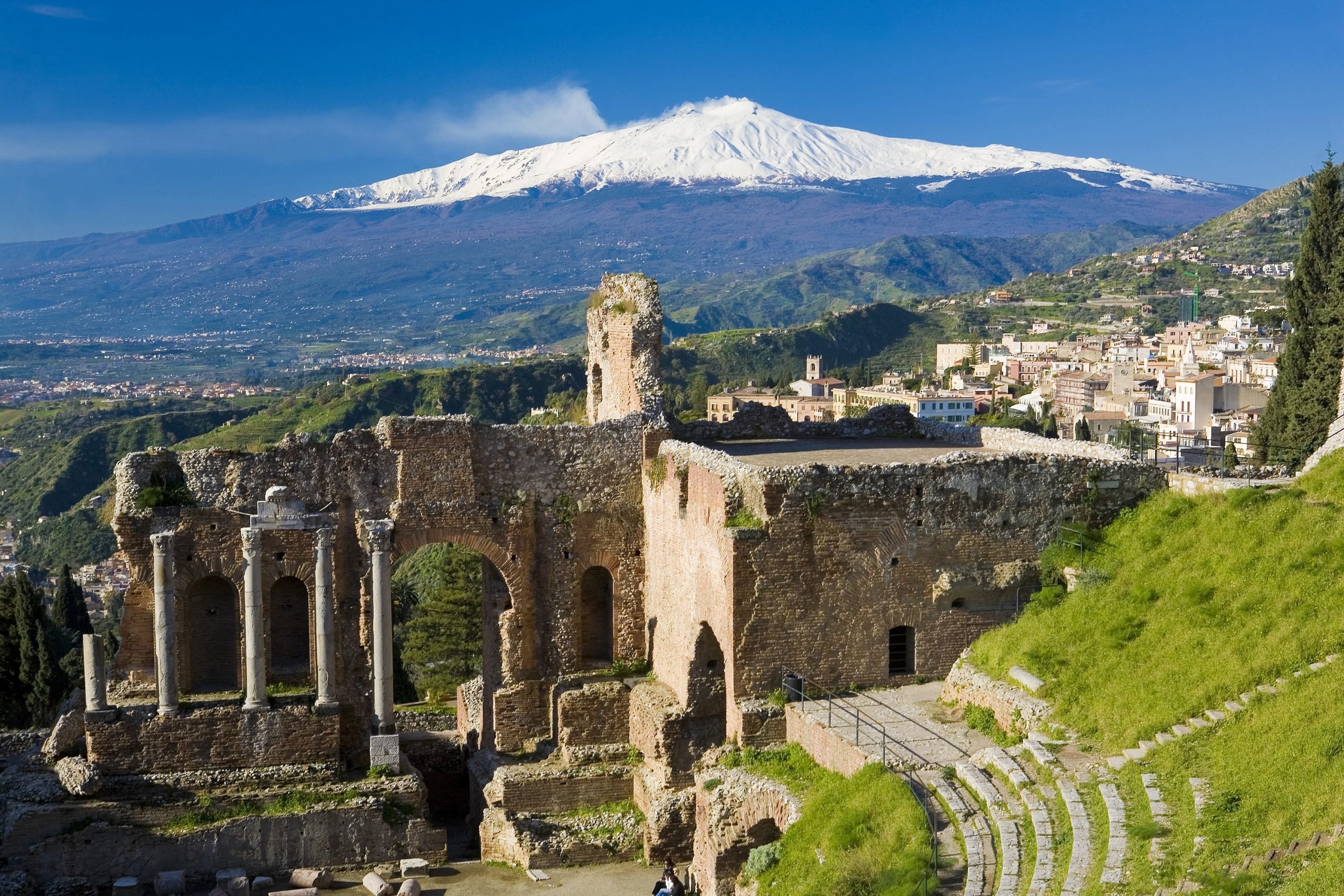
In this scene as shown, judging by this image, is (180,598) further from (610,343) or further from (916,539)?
(916,539)

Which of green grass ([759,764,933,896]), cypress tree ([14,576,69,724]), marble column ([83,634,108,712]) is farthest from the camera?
cypress tree ([14,576,69,724])

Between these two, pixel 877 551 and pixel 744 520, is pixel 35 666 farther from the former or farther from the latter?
pixel 877 551

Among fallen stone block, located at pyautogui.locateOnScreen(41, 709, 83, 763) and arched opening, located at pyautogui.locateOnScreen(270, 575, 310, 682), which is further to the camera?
arched opening, located at pyautogui.locateOnScreen(270, 575, 310, 682)

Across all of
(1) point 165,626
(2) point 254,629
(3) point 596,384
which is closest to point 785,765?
(2) point 254,629

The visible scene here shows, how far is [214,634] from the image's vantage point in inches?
1080

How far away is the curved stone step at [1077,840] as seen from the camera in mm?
14539

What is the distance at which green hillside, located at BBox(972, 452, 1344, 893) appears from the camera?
1425 centimetres

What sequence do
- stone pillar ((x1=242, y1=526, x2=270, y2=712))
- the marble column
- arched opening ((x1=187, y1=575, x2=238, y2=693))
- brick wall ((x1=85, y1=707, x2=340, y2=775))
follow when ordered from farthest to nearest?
arched opening ((x1=187, y1=575, x2=238, y2=693)), stone pillar ((x1=242, y1=526, x2=270, y2=712)), brick wall ((x1=85, y1=707, x2=340, y2=775)), the marble column

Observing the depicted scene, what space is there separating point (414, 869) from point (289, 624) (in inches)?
258

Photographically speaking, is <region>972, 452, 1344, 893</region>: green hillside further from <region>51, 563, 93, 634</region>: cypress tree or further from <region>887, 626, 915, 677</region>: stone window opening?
<region>51, 563, 93, 634</region>: cypress tree

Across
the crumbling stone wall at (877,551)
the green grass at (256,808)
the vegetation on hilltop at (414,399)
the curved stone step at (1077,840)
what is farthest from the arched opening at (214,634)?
the vegetation on hilltop at (414,399)

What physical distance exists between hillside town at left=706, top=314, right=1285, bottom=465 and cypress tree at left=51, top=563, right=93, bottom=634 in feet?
89.7

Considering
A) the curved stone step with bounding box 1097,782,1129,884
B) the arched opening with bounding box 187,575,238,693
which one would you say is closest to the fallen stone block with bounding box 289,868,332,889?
the arched opening with bounding box 187,575,238,693

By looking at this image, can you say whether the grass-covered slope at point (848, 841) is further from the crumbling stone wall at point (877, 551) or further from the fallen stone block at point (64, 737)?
the fallen stone block at point (64, 737)
